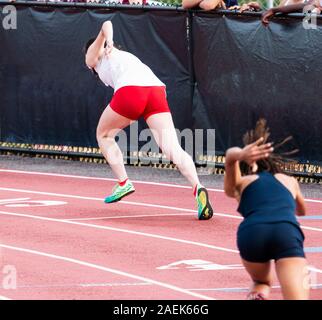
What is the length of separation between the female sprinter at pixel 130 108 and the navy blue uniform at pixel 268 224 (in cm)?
529

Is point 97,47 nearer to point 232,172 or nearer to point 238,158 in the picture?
point 232,172

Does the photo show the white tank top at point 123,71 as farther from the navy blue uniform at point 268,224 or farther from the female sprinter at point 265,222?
the navy blue uniform at point 268,224

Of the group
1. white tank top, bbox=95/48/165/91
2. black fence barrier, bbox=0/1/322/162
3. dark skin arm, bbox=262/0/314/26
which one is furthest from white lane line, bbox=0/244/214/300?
dark skin arm, bbox=262/0/314/26

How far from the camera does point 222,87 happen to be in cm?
1678

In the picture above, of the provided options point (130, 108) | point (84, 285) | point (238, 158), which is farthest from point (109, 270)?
point (130, 108)

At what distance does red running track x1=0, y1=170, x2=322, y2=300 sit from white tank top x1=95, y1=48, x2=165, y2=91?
4.59 feet

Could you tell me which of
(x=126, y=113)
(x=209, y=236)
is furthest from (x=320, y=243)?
(x=126, y=113)

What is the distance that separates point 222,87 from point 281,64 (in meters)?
1.09

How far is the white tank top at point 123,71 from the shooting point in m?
13.5

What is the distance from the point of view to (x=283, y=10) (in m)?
15.7

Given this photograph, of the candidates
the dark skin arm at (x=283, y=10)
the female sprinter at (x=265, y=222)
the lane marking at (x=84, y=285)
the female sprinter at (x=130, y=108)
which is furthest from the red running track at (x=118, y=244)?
the dark skin arm at (x=283, y=10)

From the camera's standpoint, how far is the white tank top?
531 inches

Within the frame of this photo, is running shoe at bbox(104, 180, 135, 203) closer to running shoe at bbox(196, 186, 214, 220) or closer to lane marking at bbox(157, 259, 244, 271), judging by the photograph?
running shoe at bbox(196, 186, 214, 220)

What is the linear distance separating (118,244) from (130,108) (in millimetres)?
1989
